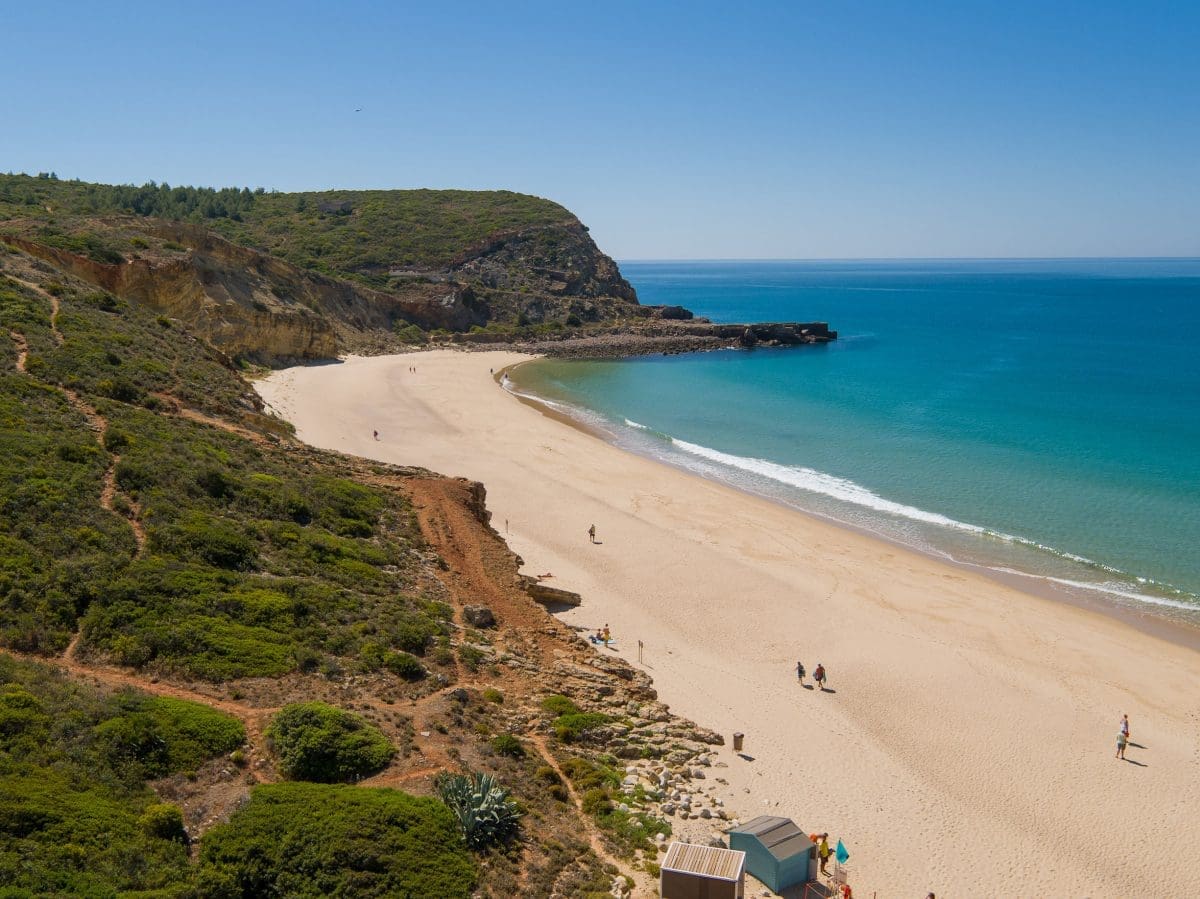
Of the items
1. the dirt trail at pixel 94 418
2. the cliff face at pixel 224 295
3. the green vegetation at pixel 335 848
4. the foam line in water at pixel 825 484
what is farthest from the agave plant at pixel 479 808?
the cliff face at pixel 224 295

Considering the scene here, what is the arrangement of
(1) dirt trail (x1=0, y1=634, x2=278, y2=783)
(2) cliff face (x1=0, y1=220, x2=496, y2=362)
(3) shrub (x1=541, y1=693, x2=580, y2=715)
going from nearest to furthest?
(1) dirt trail (x1=0, y1=634, x2=278, y2=783)
(3) shrub (x1=541, y1=693, x2=580, y2=715)
(2) cliff face (x1=0, y1=220, x2=496, y2=362)

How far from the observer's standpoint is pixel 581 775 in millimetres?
13977

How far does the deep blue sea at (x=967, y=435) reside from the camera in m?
31.6

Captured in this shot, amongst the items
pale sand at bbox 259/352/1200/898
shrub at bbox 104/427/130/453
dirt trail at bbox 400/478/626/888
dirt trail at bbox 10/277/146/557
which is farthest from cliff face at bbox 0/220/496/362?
dirt trail at bbox 400/478/626/888

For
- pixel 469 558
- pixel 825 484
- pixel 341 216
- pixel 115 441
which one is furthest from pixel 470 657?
pixel 341 216

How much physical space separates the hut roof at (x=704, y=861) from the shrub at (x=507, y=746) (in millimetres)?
3167

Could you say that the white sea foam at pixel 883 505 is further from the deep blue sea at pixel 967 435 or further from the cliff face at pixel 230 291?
the cliff face at pixel 230 291

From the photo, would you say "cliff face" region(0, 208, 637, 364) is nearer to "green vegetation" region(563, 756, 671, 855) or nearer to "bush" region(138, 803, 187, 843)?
"bush" region(138, 803, 187, 843)

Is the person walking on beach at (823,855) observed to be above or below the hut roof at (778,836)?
below

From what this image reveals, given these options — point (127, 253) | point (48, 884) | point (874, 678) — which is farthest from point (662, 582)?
point (127, 253)

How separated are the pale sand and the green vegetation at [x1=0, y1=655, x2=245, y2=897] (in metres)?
8.88

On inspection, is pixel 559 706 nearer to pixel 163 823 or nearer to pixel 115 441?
pixel 163 823

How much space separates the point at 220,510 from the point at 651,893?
12905 mm

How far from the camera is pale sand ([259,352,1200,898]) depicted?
15016 mm
